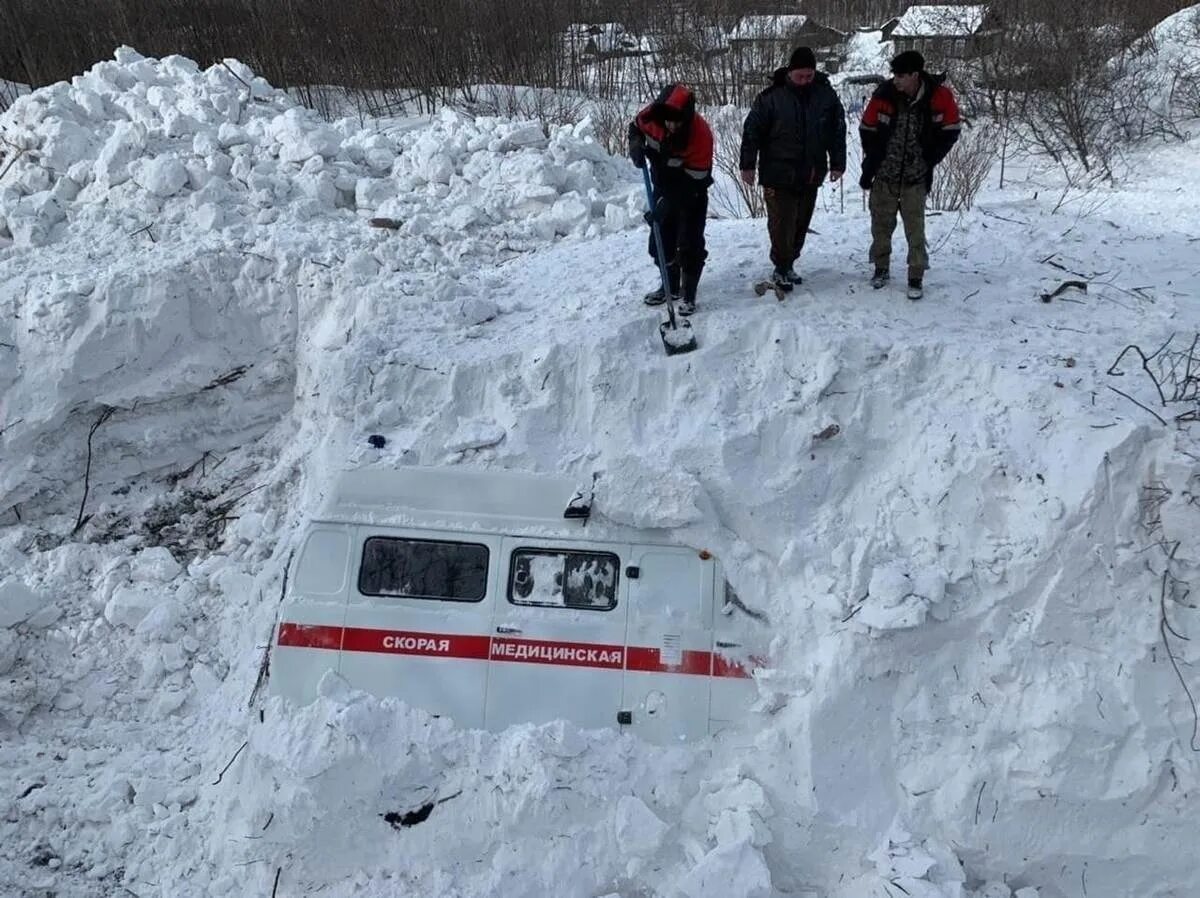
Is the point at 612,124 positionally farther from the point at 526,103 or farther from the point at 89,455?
the point at 89,455

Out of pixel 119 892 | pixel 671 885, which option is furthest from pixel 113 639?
pixel 671 885

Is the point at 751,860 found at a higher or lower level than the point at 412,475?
lower

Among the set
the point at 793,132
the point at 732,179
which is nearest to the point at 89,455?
the point at 793,132

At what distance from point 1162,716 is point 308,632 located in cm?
463

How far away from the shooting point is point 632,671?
4711mm

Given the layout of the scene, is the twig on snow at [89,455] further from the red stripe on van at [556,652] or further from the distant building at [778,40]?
the distant building at [778,40]

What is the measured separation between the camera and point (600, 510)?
509 cm

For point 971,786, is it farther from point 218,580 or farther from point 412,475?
point 218,580

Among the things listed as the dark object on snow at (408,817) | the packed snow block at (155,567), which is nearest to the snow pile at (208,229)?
the packed snow block at (155,567)

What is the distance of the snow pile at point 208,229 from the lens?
6.72 meters

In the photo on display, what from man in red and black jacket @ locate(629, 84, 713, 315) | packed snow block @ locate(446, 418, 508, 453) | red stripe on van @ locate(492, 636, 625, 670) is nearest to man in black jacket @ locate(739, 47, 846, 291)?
man in red and black jacket @ locate(629, 84, 713, 315)

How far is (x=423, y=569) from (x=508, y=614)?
0.58 meters

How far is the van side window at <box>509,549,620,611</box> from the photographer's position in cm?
491

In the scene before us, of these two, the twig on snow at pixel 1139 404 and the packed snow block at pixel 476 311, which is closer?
the twig on snow at pixel 1139 404
